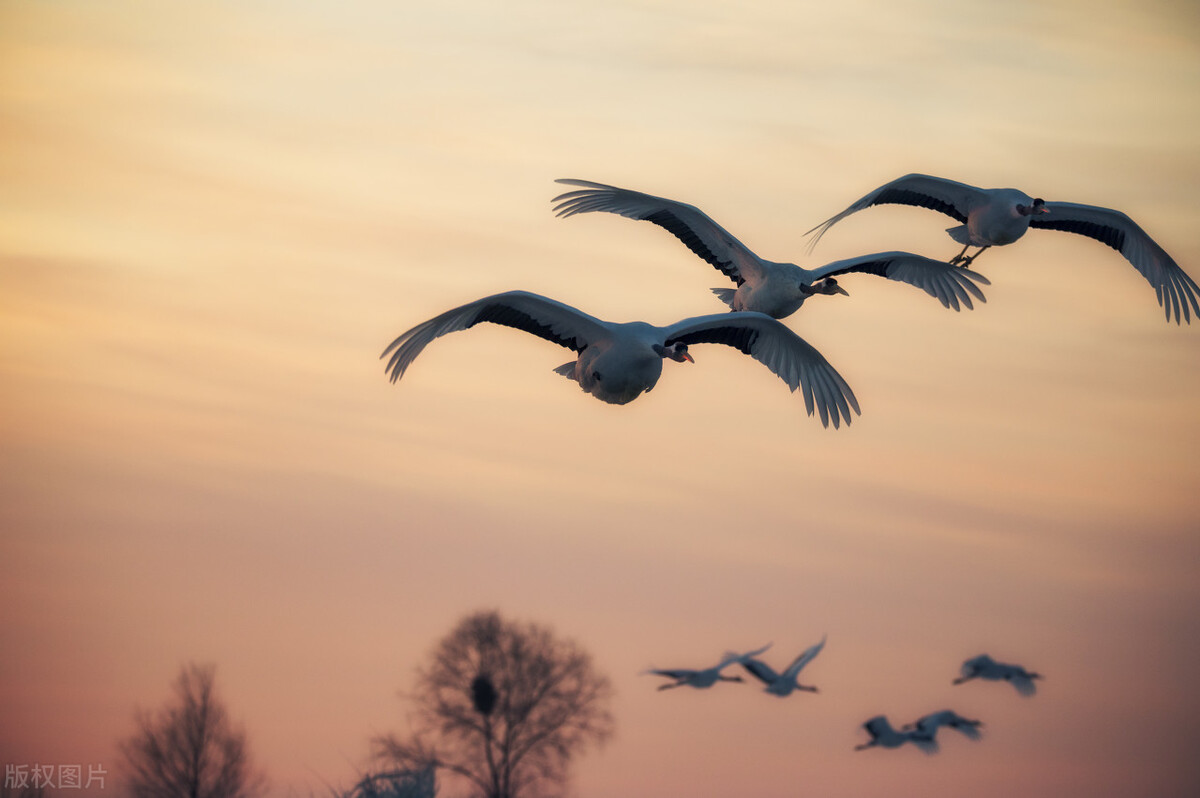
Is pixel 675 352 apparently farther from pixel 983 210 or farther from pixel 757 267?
pixel 983 210

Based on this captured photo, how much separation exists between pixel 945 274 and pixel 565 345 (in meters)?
7.77

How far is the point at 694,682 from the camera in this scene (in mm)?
25062

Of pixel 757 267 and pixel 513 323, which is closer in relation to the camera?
pixel 513 323

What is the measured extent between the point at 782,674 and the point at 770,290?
612cm

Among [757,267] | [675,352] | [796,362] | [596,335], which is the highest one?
[757,267]

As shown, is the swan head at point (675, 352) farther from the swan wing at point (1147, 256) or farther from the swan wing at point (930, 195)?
the swan wing at point (1147, 256)

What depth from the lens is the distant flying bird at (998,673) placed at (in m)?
25.2

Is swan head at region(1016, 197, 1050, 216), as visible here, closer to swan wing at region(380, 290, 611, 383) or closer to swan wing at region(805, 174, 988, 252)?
swan wing at region(805, 174, 988, 252)

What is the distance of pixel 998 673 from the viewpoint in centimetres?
2575

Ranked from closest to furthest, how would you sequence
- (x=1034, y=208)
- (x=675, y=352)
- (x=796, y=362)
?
(x=675, y=352) → (x=796, y=362) → (x=1034, y=208)

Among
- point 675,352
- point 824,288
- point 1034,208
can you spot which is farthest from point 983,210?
point 675,352

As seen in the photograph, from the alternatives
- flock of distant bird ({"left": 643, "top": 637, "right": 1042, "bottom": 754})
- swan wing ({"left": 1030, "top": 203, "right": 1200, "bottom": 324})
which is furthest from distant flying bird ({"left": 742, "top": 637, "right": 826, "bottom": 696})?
swan wing ({"left": 1030, "top": 203, "right": 1200, "bottom": 324})

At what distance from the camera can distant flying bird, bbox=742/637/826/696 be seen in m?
25.4

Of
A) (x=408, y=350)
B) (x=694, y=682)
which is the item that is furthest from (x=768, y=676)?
(x=408, y=350)
